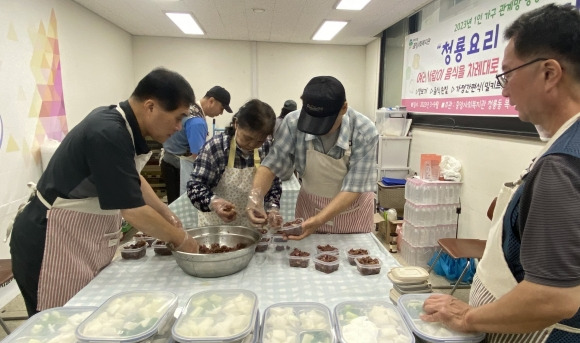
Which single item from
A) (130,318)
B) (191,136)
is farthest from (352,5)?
(130,318)

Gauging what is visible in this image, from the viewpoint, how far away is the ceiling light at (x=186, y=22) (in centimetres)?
512

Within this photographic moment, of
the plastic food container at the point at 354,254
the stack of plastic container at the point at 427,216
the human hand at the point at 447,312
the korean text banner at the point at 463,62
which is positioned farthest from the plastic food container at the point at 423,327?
the stack of plastic container at the point at 427,216

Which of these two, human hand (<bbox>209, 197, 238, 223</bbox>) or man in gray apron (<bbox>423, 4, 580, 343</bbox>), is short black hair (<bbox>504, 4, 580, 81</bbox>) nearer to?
man in gray apron (<bbox>423, 4, 580, 343</bbox>)

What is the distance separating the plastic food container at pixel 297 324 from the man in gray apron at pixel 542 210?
13.7 inches

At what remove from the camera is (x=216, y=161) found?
2.14m

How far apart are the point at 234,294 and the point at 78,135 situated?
0.90 meters

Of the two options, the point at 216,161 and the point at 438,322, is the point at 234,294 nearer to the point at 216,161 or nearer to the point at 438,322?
the point at 438,322

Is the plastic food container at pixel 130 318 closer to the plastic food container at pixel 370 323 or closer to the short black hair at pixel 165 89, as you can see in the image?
the plastic food container at pixel 370 323

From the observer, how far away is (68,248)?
146cm

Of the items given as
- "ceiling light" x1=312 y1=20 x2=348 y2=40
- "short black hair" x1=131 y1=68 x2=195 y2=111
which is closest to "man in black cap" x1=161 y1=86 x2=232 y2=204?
"short black hair" x1=131 y1=68 x2=195 y2=111

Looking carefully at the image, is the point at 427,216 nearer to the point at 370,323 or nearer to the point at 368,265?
the point at 368,265

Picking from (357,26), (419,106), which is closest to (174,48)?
(357,26)

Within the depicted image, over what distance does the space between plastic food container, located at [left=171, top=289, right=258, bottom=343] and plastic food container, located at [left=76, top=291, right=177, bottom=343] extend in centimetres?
6

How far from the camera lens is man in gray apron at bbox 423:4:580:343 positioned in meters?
0.76
